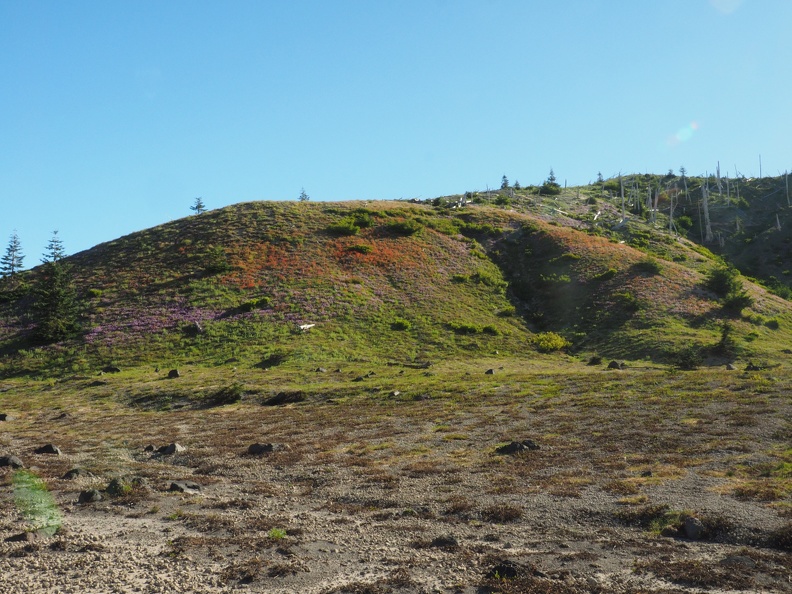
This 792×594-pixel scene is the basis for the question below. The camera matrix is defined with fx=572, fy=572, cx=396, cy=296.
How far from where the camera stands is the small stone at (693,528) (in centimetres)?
1334

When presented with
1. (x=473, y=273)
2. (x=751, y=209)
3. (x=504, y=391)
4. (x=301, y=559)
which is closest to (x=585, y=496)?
(x=301, y=559)

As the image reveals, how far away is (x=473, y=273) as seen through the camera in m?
77.4

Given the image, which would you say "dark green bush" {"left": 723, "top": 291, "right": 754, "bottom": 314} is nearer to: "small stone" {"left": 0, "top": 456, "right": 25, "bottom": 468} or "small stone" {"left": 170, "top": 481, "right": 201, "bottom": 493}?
"small stone" {"left": 170, "top": 481, "right": 201, "bottom": 493}

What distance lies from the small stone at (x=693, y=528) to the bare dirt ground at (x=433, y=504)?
0.19ft

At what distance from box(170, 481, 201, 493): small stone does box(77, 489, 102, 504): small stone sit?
2142 mm

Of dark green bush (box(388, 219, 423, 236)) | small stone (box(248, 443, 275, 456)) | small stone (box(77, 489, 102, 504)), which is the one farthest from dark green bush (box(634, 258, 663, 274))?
small stone (box(77, 489, 102, 504))

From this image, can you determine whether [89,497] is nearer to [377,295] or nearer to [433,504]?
[433,504]

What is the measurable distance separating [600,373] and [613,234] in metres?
62.7

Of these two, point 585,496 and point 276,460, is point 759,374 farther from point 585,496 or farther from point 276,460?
point 276,460

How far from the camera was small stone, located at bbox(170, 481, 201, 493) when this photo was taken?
61.2 ft

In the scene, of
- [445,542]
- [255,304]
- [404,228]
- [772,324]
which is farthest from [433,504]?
[404,228]

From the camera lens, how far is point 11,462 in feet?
73.8

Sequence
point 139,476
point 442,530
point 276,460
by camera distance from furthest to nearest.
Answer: point 276,460 → point 139,476 → point 442,530

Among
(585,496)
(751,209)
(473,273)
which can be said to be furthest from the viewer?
(751,209)
